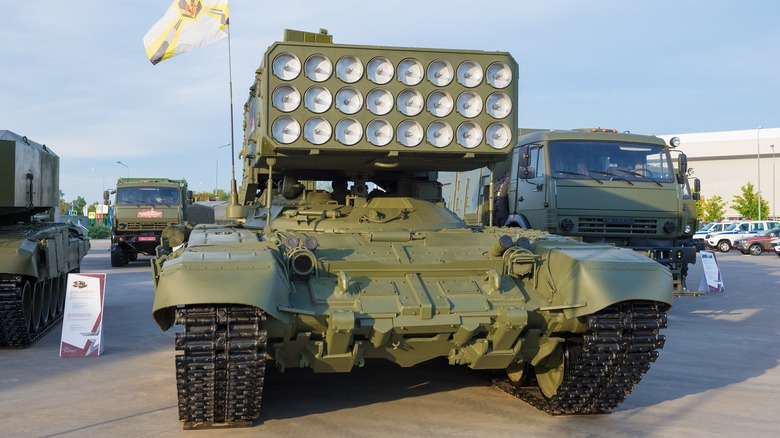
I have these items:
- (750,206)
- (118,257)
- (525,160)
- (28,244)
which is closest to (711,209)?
(750,206)

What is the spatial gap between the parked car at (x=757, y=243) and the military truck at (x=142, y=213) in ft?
88.2

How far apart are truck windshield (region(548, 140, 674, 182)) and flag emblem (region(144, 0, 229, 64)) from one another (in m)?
6.21

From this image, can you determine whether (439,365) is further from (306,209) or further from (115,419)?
(115,419)

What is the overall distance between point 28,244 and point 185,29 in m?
4.94

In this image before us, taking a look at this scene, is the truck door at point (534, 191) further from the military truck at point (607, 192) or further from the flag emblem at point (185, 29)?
the flag emblem at point (185, 29)

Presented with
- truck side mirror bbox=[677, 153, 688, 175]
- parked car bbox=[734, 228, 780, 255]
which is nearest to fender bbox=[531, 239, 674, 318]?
truck side mirror bbox=[677, 153, 688, 175]

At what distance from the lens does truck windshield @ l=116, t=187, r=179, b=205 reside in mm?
26688

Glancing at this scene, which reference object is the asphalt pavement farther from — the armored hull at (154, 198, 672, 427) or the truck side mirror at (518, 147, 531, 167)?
the truck side mirror at (518, 147, 531, 167)

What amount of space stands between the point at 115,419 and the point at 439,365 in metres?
4.21

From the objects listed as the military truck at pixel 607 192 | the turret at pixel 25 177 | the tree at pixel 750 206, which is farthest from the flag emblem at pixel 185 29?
the tree at pixel 750 206

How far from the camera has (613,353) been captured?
6.95m

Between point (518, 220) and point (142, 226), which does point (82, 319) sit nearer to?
point (518, 220)

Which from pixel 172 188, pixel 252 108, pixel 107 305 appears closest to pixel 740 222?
pixel 172 188

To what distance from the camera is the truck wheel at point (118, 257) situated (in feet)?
87.5
